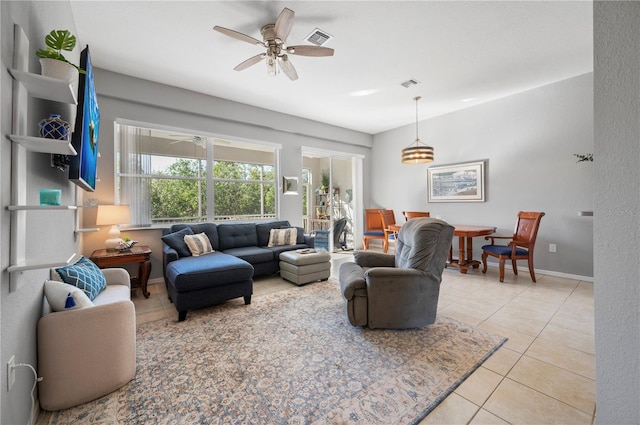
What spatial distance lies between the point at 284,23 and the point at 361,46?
107 cm

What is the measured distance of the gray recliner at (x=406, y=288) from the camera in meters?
2.21

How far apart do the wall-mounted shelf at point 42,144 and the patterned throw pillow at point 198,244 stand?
2262 mm

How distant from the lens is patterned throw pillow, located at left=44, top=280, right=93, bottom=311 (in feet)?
5.02

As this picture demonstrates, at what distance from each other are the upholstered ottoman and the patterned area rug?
3.00 ft

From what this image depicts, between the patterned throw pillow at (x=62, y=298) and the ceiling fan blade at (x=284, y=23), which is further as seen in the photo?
the ceiling fan blade at (x=284, y=23)

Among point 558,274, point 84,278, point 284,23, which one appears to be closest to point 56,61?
point 84,278

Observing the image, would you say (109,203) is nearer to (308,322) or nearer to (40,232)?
(40,232)

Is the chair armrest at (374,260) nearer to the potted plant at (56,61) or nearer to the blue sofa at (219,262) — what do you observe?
the blue sofa at (219,262)

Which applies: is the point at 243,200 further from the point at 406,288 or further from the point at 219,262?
the point at 406,288

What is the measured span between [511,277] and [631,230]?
3502mm

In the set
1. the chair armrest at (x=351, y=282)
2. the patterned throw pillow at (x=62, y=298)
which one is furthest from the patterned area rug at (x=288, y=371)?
the patterned throw pillow at (x=62, y=298)

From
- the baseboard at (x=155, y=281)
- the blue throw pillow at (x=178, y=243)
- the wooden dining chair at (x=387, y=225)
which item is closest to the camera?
the blue throw pillow at (x=178, y=243)

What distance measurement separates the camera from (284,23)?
2184mm

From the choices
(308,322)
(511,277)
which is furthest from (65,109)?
(511,277)
